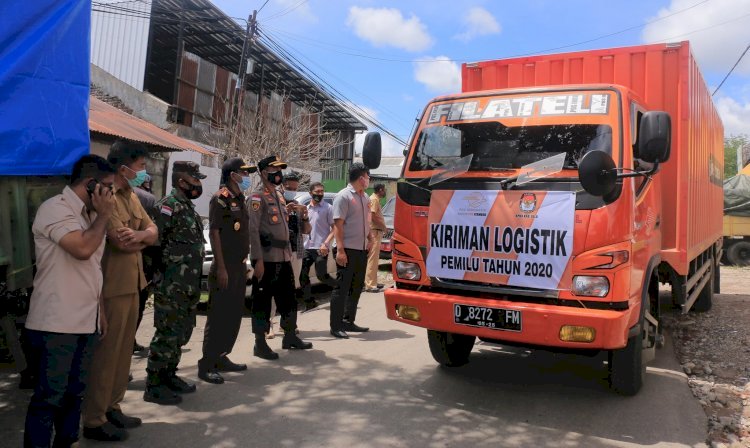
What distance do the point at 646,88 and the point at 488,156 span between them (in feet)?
5.91

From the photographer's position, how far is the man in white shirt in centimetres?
278

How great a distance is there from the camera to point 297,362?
17.0 feet

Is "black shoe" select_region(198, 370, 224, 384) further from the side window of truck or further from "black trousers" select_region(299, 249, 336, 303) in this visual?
the side window of truck

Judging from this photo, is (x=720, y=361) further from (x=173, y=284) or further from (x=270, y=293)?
(x=173, y=284)

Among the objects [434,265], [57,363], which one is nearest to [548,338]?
[434,265]

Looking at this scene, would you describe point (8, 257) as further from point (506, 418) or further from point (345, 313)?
point (345, 313)

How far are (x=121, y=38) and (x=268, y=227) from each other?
13.8m

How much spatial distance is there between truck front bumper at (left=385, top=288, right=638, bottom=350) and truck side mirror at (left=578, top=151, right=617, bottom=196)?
0.78 metres

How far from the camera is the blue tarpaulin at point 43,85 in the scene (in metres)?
2.97

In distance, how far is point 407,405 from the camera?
4.11m

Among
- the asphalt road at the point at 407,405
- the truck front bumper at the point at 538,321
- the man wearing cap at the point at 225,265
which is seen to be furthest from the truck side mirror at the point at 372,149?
the asphalt road at the point at 407,405

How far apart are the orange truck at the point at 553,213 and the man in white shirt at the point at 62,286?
7.04 feet

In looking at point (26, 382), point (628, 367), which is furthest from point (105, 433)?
point (628, 367)

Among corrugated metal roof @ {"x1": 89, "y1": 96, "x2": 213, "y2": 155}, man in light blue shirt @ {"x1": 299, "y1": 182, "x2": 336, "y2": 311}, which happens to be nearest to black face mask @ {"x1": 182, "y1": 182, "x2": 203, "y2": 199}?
man in light blue shirt @ {"x1": 299, "y1": 182, "x2": 336, "y2": 311}
